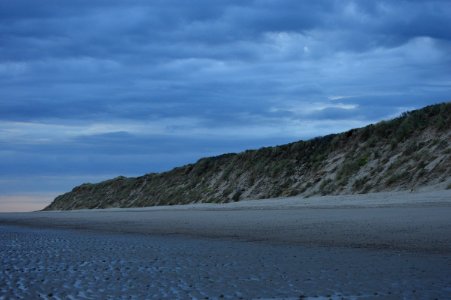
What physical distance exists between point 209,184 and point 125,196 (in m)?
10.3

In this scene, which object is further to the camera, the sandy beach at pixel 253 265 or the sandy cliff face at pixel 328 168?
the sandy cliff face at pixel 328 168

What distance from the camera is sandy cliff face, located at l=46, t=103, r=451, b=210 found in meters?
18.5

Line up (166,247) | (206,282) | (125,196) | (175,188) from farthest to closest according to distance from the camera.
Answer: (125,196)
(175,188)
(166,247)
(206,282)

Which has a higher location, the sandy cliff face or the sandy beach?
the sandy cliff face

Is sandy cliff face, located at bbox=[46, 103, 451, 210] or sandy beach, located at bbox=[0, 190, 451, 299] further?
sandy cliff face, located at bbox=[46, 103, 451, 210]

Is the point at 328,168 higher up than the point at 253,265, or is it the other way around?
the point at 328,168

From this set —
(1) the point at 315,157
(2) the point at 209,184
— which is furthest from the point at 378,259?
(2) the point at 209,184

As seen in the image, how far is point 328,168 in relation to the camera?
24047mm

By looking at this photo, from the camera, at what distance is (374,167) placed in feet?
67.9

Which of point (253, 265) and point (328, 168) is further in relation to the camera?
point (328, 168)

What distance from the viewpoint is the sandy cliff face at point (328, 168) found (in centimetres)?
1845

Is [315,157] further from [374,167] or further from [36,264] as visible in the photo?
[36,264]

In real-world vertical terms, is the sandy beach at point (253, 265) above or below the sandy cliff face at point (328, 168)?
below

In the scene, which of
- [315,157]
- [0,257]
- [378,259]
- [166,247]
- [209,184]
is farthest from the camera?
[209,184]
